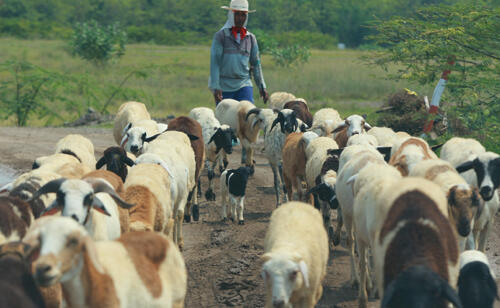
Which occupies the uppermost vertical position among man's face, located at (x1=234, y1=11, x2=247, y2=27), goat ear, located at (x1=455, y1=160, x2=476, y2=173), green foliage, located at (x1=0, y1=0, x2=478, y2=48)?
man's face, located at (x1=234, y1=11, x2=247, y2=27)

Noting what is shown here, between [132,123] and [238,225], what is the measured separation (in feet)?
9.59

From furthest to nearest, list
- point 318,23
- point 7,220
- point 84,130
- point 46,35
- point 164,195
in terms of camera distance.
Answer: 1. point 318,23
2. point 46,35
3. point 84,130
4. point 164,195
5. point 7,220

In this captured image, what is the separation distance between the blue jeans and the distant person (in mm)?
197

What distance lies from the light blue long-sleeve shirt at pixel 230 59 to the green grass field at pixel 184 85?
6.30 m

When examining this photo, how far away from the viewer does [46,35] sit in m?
51.3

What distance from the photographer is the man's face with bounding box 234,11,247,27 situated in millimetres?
11627

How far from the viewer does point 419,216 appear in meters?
5.24

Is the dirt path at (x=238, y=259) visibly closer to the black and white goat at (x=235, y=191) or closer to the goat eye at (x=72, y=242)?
the black and white goat at (x=235, y=191)

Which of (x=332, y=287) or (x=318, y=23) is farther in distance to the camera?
(x=318, y=23)

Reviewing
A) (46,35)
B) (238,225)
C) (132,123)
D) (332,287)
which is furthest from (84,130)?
(46,35)

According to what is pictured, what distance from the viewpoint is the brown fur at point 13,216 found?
5.67 metres

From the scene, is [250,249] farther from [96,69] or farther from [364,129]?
[96,69]

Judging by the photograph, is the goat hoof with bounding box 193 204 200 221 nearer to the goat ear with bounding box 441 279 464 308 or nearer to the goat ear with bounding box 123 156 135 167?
the goat ear with bounding box 123 156 135 167

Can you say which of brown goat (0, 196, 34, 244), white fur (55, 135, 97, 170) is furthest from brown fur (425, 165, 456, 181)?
white fur (55, 135, 97, 170)
